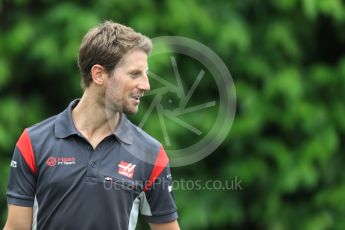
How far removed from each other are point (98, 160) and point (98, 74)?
1.15 ft

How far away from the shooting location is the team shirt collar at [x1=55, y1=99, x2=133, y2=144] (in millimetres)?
3426

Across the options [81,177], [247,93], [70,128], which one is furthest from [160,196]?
[247,93]

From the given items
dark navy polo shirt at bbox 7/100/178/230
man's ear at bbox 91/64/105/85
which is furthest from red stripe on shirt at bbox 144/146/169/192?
man's ear at bbox 91/64/105/85

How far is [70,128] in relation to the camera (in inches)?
135

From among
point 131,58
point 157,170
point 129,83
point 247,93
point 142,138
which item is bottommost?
point 157,170

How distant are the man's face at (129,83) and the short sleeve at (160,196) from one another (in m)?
0.27

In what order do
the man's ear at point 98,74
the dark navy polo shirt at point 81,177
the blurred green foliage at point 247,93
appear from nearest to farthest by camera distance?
the dark navy polo shirt at point 81,177, the man's ear at point 98,74, the blurred green foliage at point 247,93

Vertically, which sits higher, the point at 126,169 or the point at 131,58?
the point at 131,58

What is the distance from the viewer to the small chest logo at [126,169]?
3414 millimetres

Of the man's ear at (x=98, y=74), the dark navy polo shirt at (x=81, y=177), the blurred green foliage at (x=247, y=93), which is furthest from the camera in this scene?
the blurred green foliage at (x=247, y=93)

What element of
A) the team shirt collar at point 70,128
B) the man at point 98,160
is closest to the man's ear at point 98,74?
the man at point 98,160

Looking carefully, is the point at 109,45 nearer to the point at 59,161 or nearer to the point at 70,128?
the point at 70,128

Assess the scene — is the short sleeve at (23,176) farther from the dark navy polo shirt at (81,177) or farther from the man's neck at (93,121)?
the man's neck at (93,121)

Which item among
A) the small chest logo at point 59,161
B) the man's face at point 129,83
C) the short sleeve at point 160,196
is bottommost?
the short sleeve at point 160,196
